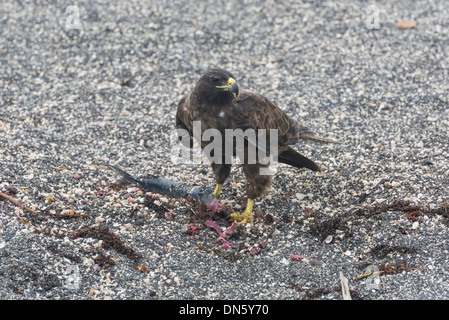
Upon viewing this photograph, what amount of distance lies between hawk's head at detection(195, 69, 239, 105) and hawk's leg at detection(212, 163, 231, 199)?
910mm

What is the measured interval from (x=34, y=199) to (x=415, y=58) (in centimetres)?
661

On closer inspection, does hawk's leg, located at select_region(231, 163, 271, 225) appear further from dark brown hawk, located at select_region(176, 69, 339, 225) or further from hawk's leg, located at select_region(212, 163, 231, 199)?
hawk's leg, located at select_region(212, 163, 231, 199)

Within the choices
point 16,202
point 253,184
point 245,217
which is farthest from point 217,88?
point 16,202

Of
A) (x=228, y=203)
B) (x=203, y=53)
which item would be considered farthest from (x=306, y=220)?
(x=203, y=53)

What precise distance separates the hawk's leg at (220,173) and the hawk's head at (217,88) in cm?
91

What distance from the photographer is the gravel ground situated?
5.12 m

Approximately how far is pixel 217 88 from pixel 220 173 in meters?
1.17

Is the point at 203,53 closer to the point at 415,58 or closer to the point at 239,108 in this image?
the point at 415,58

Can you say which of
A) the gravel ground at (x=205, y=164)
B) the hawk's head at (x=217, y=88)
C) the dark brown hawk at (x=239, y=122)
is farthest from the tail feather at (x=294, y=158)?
the hawk's head at (x=217, y=88)

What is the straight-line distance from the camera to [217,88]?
5.64 meters

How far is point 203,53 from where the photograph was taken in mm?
9961

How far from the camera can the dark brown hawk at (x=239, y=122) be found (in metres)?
5.69

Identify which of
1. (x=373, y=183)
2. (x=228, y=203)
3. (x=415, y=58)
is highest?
(x=415, y=58)

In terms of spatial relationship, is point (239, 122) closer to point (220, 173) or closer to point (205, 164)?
point (220, 173)
